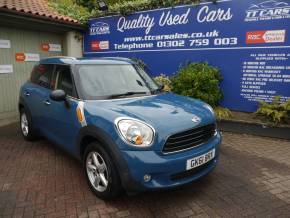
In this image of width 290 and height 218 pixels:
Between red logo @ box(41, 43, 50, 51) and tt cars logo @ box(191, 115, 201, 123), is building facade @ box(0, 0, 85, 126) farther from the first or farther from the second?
tt cars logo @ box(191, 115, 201, 123)

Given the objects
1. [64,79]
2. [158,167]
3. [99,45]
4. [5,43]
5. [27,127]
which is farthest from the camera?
[99,45]

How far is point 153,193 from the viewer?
3.62 metres

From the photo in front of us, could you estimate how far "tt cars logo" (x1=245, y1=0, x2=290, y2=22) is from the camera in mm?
6207

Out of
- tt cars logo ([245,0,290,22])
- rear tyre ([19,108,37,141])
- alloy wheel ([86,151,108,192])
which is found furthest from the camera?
tt cars logo ([245,0,290,22])

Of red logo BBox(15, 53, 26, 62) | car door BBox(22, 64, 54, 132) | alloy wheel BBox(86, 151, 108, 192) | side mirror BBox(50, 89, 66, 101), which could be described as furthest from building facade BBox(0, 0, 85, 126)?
alloy wheel BBox(86, 151, 108, 192)

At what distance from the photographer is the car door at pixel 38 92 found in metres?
4.74

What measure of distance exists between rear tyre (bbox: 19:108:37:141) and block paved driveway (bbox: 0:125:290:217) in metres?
0.52

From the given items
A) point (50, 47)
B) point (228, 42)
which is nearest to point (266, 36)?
point (228, 42)

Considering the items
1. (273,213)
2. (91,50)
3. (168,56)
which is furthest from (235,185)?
(91,50)

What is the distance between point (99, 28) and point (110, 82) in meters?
6.32

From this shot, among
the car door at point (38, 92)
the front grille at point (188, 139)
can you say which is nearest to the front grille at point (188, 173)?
the front grille at point (188, 139)

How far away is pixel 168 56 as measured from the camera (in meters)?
8.23

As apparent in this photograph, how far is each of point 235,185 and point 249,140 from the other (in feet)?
7.56

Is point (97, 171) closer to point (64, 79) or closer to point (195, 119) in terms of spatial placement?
point (195, 119)
